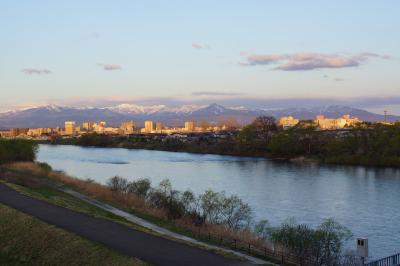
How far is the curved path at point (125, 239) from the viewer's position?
1480 cm

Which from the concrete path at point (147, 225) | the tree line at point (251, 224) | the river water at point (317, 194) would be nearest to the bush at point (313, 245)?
the tree line at point (251, 224)

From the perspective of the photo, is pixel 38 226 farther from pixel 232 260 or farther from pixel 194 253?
pixel 232 260

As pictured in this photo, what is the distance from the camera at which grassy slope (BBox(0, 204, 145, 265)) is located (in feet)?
50.3

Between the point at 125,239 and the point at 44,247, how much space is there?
2636mm

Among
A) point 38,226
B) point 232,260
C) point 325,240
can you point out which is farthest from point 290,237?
point 38,226

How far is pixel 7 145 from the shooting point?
58.2 metres

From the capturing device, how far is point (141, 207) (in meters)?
29.1

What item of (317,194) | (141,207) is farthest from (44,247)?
(317,194)

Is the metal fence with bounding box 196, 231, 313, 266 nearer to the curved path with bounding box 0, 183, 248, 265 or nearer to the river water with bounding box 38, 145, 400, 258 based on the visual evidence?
the curved path with bounding box 0, 183, 248, 265

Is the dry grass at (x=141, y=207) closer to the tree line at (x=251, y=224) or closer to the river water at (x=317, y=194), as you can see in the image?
the tree line at (x=251, y=224)

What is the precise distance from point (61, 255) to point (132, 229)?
3286 millimetres

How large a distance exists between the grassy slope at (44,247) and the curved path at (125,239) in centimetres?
45

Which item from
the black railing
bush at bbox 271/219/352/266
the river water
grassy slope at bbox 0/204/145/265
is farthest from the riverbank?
grassy slope at bbox 0/204/145/265

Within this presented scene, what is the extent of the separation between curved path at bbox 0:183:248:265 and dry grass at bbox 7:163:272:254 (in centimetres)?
339
